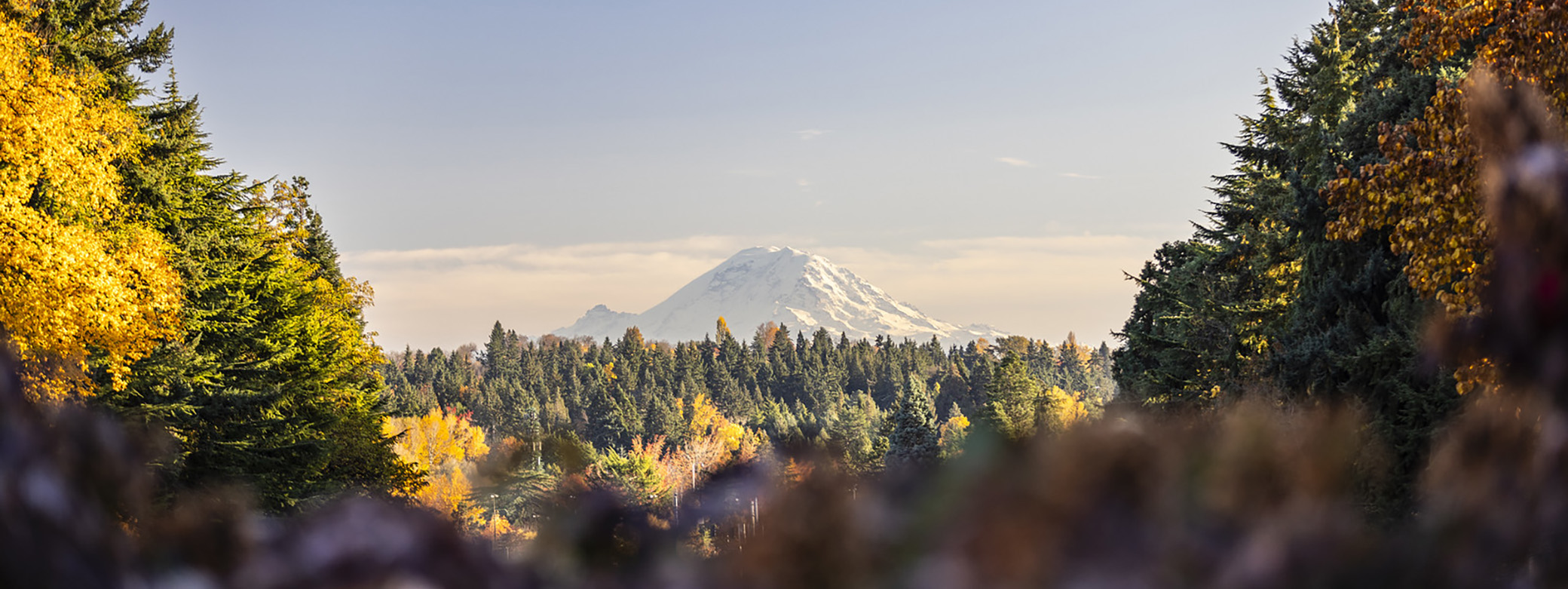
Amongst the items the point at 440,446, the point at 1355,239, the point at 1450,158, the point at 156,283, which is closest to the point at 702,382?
the point at 440,446

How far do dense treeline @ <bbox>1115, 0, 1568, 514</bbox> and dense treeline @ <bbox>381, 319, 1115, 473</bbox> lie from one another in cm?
5764

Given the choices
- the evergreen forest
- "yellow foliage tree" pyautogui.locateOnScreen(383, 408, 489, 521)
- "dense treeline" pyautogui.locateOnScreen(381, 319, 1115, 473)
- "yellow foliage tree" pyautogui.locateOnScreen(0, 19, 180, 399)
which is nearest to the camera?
the evergreen forest

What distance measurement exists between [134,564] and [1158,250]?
3357 cm

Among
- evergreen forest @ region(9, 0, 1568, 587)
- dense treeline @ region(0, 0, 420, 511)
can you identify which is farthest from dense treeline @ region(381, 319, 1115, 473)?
evergreen forest @ region(9, 0, 1568, 587)

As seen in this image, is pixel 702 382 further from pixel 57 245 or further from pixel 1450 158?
pixel 1450 158

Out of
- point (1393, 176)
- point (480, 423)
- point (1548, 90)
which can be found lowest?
point (480, 423)

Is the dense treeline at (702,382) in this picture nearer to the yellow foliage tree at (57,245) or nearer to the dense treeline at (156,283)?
the dense treeline at (156,283)

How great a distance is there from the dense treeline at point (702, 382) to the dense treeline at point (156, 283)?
54.1m

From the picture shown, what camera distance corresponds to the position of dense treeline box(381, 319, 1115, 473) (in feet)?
299

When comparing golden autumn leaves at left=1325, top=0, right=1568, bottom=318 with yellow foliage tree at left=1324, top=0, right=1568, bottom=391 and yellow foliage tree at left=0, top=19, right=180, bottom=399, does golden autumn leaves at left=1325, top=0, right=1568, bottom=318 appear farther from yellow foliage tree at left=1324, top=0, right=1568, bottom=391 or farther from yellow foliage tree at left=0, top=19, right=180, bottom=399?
yellow foliage tree at left=0, top=19, right=180, bottom=399

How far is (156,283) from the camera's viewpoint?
14930 mm

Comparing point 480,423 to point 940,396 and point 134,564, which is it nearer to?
point 940,396

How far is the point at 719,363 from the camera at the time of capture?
12231 cm

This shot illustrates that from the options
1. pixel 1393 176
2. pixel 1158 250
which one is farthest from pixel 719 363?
pixel 1393 176
